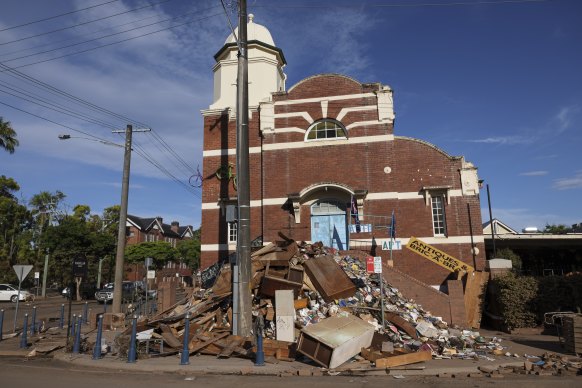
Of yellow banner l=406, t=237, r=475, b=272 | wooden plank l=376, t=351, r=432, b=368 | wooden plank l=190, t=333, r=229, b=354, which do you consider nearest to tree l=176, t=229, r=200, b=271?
yellow banner l=406, t=237, r=475, b=272

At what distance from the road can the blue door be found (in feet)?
39.0

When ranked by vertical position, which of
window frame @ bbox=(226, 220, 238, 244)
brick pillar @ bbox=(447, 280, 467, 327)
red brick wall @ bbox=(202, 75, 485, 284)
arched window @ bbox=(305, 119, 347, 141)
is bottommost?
brick pillar @ bbox=(447, 280, 467, 327)

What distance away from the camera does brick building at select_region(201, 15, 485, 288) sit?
20094 millimetres

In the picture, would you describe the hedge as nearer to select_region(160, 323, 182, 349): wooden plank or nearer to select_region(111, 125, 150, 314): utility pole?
select_region(160, 323, 182, 349): wooden plank

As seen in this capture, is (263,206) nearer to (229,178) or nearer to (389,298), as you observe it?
(229,178)

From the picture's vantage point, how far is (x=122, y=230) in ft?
59.0

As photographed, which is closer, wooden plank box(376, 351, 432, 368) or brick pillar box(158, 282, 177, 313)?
wooden plank box(376, 351, 432, 368)

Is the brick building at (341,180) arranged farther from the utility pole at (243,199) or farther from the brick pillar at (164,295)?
the utility pole at (243,199)

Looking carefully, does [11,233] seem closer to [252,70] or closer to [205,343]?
[252,70]

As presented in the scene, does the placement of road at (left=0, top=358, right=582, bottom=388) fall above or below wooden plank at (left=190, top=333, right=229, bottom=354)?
below

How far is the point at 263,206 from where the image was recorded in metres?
21.5

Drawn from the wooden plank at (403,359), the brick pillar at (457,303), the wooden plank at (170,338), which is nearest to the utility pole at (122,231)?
the wooden plank at (170,338)

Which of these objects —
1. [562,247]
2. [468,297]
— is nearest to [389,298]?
[468,297]

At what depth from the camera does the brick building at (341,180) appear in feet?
65.9
